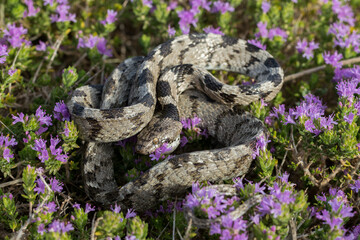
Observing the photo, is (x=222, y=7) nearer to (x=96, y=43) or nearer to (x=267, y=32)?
(x=267, y=32)

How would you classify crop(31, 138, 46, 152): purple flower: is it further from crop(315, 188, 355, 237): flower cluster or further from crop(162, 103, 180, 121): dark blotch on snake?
crop(315, 188, 355, 237): flower cluster

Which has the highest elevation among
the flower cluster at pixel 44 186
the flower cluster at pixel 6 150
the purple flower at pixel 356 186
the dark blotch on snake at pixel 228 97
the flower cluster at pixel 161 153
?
the dark blotch on snake at pixel 228 97

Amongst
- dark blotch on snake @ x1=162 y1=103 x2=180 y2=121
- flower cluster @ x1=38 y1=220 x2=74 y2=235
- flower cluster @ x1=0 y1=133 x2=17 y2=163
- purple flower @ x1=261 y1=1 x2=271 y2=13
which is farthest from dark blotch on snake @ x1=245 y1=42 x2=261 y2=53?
flower cluster @ x1=38 y1=220 x2=74 y2=235

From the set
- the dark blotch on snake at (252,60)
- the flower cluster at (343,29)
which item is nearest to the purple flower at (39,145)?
the dark blotch on snake at (252,60)

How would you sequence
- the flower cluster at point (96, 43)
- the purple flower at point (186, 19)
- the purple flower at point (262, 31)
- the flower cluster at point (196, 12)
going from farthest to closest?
the purple flower at point (186, 19)
the flower cluster at point (196, 12)
the purple flower at point (262, 31)
the flower cluster at point (96, 43)

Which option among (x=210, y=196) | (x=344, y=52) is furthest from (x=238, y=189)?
(x=344, y=52)

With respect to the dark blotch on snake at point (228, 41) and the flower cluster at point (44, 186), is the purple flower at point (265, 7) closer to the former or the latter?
the dark blotch on snake at point (228, 41)

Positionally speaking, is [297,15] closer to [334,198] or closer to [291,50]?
[291,50]
